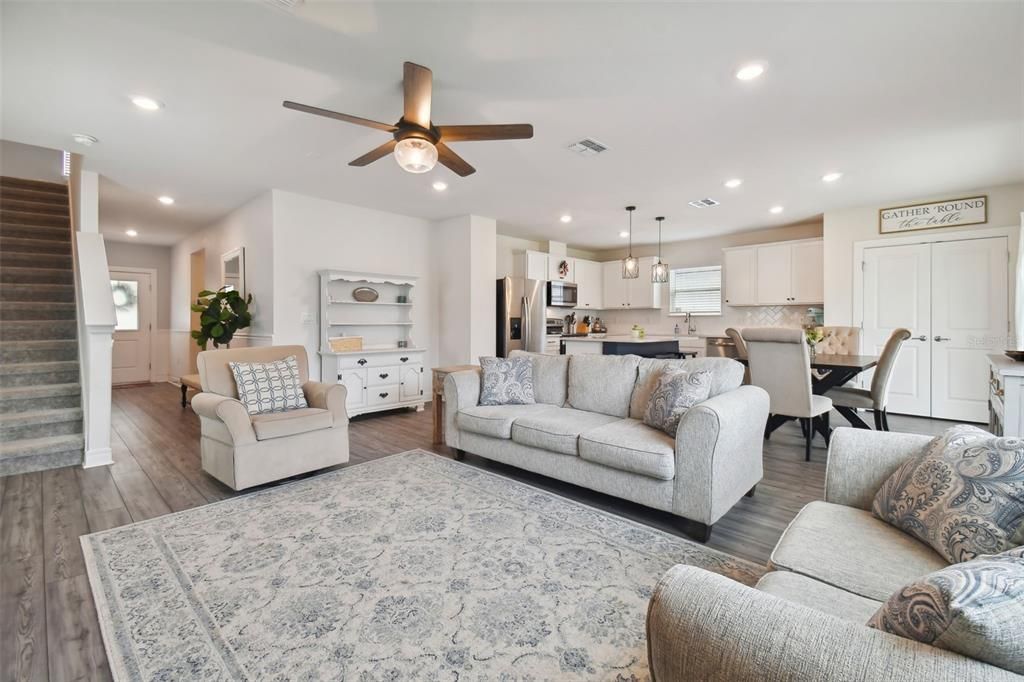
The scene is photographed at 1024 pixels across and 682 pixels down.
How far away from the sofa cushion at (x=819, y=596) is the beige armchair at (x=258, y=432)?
9.54 feet

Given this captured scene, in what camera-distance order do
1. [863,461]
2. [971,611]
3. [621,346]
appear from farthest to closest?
[621,346] → [863,461] → [971,611]

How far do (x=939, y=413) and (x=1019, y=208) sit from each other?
2233 millimetres

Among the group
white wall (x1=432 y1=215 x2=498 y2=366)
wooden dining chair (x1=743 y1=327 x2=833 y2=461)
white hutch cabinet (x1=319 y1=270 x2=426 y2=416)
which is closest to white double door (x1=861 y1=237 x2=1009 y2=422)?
wooden dining chair (x1=743 y1=327 x2=833 y2=461)

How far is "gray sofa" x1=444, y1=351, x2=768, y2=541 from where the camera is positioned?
2.35 meters

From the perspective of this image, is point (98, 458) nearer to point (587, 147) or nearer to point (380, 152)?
point (380, 152)

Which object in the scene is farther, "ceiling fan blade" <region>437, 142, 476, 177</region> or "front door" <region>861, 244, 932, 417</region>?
"front door" <region>861, 244, 932, 417</region>

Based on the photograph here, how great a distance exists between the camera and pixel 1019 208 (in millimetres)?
4531

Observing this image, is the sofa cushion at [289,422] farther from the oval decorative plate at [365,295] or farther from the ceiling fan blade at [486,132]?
the oval decorative plate at [365,295]

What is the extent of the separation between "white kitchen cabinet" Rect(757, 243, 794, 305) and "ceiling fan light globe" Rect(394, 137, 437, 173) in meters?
5.63

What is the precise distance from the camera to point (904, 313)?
518 cm

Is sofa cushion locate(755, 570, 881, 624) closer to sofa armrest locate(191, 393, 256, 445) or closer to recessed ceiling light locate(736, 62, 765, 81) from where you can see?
recessed ceiling light locate(736, 62, 765, 81)

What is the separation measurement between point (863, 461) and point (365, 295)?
5040 millimetres

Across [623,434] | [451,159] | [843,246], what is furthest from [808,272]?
[451,159]

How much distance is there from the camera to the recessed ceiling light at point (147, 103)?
112 inches
